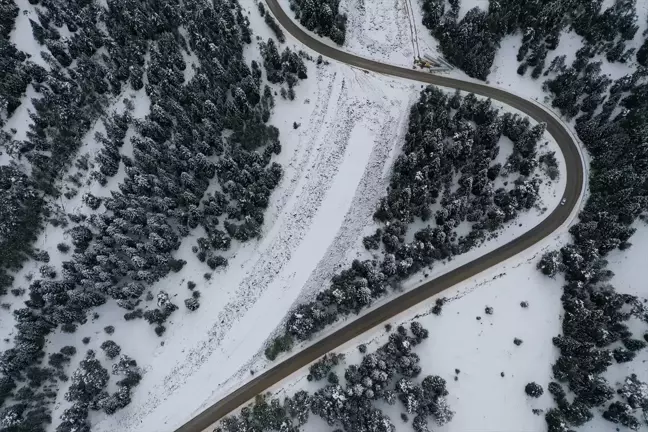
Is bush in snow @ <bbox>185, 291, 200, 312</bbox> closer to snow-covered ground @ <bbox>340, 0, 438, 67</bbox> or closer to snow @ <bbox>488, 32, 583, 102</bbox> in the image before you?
snow-covered ground @ <bbox>340, 0, 438, 67</bbox>

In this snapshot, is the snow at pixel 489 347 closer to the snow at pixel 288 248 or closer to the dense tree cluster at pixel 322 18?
the snow at pixel 288 248

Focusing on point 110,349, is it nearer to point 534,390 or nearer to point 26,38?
point 534,390

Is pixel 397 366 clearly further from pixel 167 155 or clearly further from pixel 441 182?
pixel 167 155

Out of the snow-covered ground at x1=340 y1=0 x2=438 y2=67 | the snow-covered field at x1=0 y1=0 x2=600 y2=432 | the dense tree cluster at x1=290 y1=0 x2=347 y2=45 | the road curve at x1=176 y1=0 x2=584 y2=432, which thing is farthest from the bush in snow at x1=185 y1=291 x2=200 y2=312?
the dense tree cluster at x1=290 y1=0 x2=347 y2=45

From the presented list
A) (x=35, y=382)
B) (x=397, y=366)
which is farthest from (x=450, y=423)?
(x=35, y=382)

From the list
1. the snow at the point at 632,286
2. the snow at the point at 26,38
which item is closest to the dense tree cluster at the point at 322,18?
the snow at the point at 26,38
